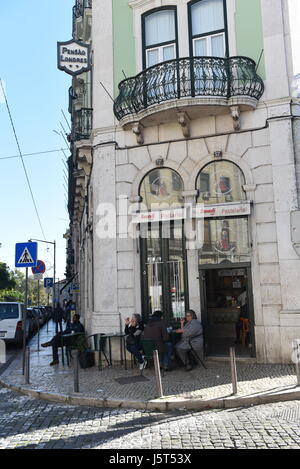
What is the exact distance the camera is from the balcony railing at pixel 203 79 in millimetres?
10828

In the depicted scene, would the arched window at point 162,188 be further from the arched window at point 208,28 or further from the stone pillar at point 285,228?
the arched window at point 208,28

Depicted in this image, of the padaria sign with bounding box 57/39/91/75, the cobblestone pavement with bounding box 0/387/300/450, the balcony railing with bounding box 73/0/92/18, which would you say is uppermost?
the balcony railing with bounding box 73/0/92/18

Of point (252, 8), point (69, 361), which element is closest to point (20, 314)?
point (69, 361)

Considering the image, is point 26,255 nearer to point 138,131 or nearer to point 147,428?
point 138,131

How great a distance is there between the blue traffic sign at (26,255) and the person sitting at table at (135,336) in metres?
2.78

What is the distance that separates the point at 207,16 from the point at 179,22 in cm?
77

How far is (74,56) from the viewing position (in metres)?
13.2

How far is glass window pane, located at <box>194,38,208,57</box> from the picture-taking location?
11.7 metres

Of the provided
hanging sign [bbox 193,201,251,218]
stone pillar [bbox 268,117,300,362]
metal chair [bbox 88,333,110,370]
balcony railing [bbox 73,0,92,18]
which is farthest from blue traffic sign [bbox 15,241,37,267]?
balcony railing [bbox 73,0,92,18]

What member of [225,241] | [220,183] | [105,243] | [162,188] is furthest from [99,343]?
[220,183]

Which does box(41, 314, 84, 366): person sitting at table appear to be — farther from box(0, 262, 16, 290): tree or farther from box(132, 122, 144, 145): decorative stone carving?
box(0, 262, 16, 290): tree

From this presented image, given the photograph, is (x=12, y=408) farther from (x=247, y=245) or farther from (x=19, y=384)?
(x=247, y=245)

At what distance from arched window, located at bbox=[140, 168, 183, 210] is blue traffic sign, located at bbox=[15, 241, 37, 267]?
10.6 feet

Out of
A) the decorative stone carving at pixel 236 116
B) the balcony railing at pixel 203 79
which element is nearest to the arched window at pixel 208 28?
the balcony railing at pixel 203 79
